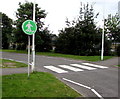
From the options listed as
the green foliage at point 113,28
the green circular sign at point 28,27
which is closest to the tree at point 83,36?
the green foliage at point 113,28

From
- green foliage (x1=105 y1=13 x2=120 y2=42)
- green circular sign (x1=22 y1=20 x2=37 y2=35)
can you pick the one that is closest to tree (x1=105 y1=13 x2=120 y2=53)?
green foliage (x1=105 y1=13 x2=120 y2=42)

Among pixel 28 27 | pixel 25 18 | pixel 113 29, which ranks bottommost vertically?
pixel 28 27

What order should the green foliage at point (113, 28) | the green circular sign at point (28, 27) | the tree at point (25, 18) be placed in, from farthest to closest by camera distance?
the green foliage at point (113, 28), the tree at point (25, 18), the green circular sign at point (28, 27)

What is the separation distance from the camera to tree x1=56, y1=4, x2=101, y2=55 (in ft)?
91.8

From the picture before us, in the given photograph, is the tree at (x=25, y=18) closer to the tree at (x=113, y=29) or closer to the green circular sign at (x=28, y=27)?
the tree at (x=113, y=29)

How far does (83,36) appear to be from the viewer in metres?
27.3

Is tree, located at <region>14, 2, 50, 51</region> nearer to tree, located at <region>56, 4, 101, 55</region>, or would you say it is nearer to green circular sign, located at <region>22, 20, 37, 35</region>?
tree, located at <region>56, 4, 101, 55</region>

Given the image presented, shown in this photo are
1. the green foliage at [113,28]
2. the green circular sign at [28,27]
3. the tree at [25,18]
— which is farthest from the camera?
the green foliage at [113,28]

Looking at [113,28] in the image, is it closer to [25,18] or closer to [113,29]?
[113,29]

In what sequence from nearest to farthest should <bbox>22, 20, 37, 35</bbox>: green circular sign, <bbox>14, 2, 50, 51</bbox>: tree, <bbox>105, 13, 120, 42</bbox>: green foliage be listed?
<bbox>22, 20, 37, 35</bbox>: green circular sign < <bbox>14, 2, 50, 51</bbox>: tree < <bbox>105, 13, 120, 42</bbox>: green foliage

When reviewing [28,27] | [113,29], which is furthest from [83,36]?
[28,27]

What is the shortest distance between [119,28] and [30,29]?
28.6 m

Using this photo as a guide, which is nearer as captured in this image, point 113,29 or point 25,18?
point 25,18

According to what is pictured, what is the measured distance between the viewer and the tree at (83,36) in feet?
91.8
